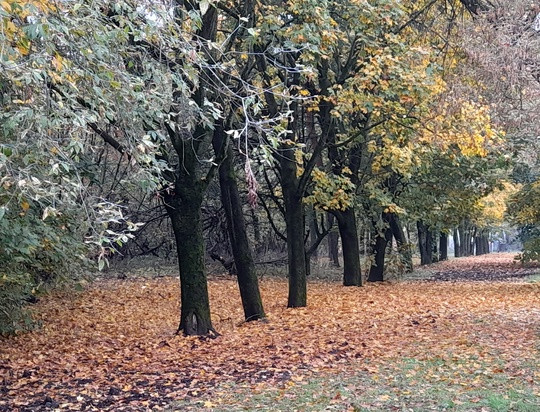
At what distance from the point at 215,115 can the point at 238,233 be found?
19.4 feet

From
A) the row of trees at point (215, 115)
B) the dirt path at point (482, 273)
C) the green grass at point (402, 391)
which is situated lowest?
the green grass at point (402, 391)

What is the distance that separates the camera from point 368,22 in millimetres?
11336

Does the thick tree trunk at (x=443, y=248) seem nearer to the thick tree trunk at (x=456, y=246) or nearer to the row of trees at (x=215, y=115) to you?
the thick tree trunk at (x=456, y=246)

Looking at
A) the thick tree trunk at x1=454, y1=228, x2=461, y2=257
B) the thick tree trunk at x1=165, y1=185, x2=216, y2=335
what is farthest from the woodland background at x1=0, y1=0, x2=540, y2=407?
the thick tree trunk at x1=454, y1=228, x2=461, y2=257

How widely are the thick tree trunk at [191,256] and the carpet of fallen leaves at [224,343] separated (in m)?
0.39

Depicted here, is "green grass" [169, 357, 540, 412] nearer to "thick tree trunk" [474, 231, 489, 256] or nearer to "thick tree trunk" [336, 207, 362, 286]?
"thick tree trunk" [336, 207, 362, 286]

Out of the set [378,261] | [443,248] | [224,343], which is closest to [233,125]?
[224,343]

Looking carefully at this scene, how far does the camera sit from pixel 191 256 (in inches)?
404

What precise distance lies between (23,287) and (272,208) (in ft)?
47.6

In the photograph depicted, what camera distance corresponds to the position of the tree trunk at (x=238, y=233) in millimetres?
11570

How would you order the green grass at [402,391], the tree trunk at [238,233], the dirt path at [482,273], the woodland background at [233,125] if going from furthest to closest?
the dirt path at [482,273]
the tree trunk at [238,233]
the green grass at [402,391]
the woodland background at [233,125]

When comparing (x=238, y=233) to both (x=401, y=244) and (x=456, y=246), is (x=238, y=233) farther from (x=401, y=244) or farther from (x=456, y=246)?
(x=456, y=246)

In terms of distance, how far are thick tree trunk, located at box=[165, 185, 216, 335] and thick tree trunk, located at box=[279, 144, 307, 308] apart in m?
3.51

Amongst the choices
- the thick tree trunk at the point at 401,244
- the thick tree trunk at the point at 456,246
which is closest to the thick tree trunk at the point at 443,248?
the thick tree trunk at the point at 456,246
